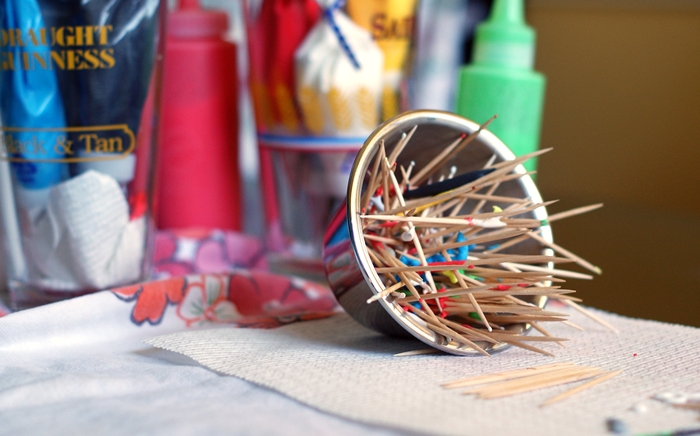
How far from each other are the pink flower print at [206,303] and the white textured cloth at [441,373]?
63mm

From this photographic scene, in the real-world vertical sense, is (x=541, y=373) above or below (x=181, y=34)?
below

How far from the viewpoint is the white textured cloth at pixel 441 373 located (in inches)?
10.2

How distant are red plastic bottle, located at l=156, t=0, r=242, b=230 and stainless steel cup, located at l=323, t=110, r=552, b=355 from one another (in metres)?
0.25

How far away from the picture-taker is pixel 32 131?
1.32ft

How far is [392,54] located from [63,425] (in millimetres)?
373

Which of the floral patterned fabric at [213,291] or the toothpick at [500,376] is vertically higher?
the toothpick at [500,376]

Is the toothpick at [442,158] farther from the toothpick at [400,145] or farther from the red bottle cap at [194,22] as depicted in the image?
the red bottle cap at [194,22]

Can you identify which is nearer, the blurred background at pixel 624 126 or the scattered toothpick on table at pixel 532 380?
the scattered toothpick on table at pixel 532 380

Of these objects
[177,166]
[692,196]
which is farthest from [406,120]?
[692,196]

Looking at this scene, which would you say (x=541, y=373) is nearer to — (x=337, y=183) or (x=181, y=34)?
(x=337, y=183)

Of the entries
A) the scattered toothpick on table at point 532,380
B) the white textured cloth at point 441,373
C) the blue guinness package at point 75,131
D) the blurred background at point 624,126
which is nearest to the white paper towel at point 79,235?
the blue guinness package at point 75,131

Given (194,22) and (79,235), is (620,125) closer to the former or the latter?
(194,22)

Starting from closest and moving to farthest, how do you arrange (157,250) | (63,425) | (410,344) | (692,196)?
(63,425) < (410,344) < (157,250) < (692,196)

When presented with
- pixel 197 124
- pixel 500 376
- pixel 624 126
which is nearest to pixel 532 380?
pixel 500 376
